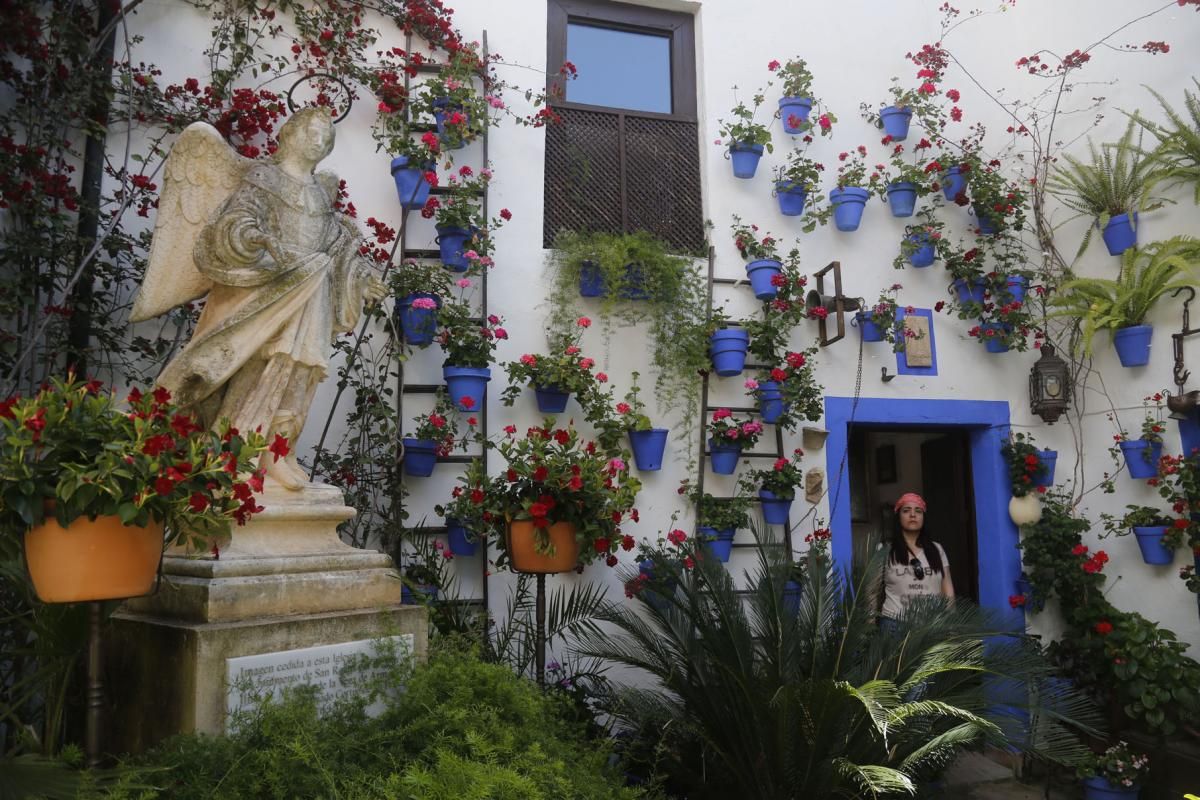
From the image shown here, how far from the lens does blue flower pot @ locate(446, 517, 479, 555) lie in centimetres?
440

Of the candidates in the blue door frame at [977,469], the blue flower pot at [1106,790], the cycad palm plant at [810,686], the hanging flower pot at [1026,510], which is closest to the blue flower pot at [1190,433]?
the hanging flower pot at [1026,510]

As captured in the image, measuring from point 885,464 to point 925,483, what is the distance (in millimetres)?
564

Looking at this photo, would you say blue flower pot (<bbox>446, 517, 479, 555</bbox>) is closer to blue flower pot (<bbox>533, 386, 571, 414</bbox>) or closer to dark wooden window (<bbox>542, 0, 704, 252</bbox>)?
blue flower pot (<bbox>533, 386, 571, 414</bbox>)

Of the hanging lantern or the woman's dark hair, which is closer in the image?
the woman's dark hair

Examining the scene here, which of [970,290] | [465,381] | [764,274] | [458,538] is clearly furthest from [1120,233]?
[458,538]

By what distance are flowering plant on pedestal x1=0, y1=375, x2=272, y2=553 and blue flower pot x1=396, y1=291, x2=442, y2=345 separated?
2214 mm

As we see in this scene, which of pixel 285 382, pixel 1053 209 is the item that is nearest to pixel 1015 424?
pixel 1053 209

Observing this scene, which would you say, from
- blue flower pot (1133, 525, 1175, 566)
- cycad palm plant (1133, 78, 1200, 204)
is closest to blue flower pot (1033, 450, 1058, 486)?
blue flower pot (1133, 525, 1175, 566)

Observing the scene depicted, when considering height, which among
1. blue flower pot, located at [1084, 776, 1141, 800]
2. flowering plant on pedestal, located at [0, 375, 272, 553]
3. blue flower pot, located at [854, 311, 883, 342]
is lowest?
blue flower pot, located at [1084, 776, 1141, 800]

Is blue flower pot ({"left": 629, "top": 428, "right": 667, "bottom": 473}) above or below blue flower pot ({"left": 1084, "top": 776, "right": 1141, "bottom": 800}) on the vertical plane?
above

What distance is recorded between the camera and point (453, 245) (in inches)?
184

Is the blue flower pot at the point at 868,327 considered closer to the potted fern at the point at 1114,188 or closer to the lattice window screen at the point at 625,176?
the lattice window screen at the point at 625,176

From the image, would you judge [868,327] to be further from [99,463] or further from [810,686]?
[99,463]

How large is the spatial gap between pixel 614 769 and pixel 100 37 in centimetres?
418
